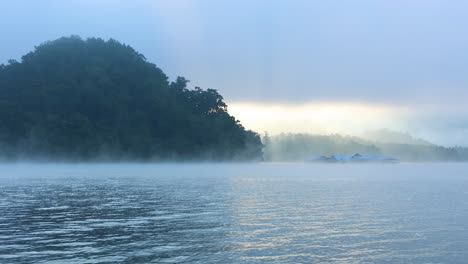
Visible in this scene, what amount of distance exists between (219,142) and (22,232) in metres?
164

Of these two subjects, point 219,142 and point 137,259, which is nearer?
point 137,259

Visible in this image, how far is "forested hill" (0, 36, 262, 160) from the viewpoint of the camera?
152 m

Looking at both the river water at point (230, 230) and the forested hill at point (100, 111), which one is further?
the forested hill at point (100, 111)

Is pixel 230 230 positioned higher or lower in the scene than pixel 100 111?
lower

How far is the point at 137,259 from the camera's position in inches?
850

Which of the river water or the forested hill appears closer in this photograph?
the river water

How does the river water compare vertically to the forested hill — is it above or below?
below

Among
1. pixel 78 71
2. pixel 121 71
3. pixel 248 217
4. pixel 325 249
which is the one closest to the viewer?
pixel 325 249

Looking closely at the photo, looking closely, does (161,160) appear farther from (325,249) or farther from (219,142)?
(325,249)

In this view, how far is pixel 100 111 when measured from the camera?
167125mm

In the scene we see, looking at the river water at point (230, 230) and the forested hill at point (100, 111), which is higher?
the forested hill at point (100, 111)

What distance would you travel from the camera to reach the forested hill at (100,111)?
152125mm

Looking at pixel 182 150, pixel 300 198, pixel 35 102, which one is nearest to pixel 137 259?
pixel 300 198

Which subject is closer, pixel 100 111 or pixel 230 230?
pixel 230 230
